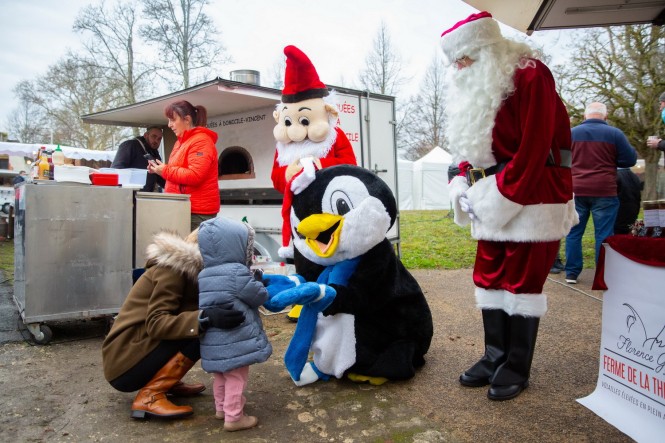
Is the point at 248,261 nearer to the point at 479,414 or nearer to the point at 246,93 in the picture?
the point at 479,414

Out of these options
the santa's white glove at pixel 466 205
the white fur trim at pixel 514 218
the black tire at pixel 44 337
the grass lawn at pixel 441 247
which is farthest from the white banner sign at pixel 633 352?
the grass lawn at pixel 441 247

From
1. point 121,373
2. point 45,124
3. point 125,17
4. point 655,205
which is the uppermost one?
point 125,17

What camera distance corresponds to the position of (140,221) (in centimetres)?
445

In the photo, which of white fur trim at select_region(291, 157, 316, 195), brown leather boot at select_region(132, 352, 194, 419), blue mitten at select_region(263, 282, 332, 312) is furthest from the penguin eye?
brown leather boot at select_region(132, 352, 194, 419)

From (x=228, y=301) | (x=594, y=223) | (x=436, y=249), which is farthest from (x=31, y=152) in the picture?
(x=594, y=223)

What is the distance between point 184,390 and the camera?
3043mm

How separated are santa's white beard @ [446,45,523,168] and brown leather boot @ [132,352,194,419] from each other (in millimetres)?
2100

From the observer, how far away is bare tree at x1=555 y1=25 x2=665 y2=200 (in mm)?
11617

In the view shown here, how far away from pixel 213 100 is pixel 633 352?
4.63 metres

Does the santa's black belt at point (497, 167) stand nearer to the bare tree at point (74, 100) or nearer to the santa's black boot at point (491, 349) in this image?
the santa's black boot at point (491, 349)

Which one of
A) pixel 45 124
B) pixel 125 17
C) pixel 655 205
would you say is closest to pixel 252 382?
pixel 655 205

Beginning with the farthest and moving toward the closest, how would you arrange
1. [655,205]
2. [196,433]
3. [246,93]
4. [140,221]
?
[246,93] → [140,221] → [196,433] → [655,205]

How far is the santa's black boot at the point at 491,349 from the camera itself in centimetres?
294

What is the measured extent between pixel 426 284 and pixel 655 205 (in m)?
4.08
